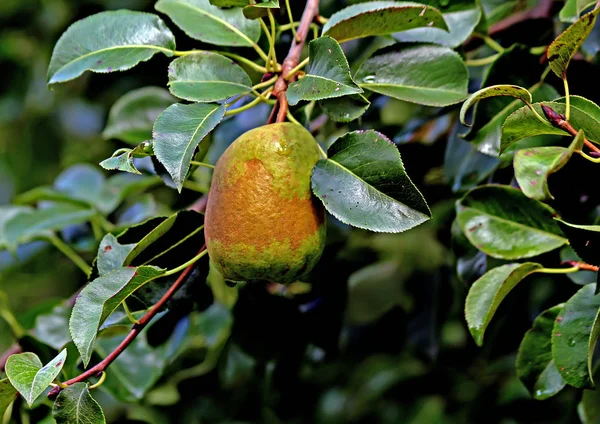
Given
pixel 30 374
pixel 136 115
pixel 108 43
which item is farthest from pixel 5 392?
pixel 136 115

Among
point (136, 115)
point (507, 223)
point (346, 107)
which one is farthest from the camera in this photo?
point (136, 115)

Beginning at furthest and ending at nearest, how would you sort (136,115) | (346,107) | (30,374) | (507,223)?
(136,115)
(507,223)
(346,107)
(30,374)

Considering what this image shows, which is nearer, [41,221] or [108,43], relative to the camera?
[108,43]

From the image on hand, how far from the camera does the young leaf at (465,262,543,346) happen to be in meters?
0.73

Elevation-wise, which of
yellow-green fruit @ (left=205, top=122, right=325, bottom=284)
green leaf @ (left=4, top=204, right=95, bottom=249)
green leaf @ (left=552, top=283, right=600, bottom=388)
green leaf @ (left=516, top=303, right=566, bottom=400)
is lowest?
green leaf @ (left=4, top=204, right=95, bottom=249)

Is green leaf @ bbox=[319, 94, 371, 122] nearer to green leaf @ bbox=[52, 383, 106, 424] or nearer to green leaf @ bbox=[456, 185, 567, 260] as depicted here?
green leaf @ bbox=[456, 185, 567, 260]

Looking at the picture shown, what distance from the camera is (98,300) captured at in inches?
26.3

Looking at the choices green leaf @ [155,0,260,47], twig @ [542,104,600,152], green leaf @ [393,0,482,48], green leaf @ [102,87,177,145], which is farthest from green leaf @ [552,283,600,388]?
green leaf @ [102,87,177,145]

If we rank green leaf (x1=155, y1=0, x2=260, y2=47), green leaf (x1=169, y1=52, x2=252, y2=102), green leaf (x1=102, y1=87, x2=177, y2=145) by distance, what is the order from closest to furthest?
1. green leaf (x1=169, y1=52, x2=252, y2=102)
2. green leaf (x1=155, y1=0, x2=260, y2=47)
3. green leaf (x1=102, y1=87, x2=177, y2=145)

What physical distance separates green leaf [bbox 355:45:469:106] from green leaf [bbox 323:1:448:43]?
1.3 inches

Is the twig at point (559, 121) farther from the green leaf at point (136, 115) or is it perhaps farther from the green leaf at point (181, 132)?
the green leaf at point (136, 115)

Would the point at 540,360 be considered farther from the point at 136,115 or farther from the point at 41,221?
the point at 41,221

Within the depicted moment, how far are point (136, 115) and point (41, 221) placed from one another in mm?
269

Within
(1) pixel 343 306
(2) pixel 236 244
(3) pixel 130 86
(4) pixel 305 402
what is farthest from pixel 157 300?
(3) pixel 130 86
